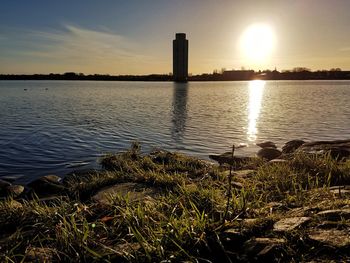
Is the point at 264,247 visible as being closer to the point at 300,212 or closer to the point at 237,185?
the point at 300,212

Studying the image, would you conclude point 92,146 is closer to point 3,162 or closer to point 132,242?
point 3,162

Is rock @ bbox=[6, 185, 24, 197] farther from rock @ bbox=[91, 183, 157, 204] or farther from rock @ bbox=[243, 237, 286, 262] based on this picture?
rock @ bbox=[243, 237, 286, 262]

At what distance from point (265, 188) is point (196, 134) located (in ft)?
51.9

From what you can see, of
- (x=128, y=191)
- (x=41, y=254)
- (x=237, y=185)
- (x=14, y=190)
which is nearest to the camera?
(x=41, y=254)

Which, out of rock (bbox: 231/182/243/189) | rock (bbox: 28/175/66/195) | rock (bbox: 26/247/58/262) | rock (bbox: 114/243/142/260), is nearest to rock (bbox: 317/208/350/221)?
rock (bbox: 114/243/142/260)

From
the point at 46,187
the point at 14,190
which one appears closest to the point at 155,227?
the point at 46,187

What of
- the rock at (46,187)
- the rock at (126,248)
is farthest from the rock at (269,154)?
the rock at (126,248)

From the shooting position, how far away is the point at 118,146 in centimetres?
1830

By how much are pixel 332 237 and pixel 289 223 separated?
1.91ft

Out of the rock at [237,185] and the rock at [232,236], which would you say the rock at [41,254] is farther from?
the rock at [237,185]

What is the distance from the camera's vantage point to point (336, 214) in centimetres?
408

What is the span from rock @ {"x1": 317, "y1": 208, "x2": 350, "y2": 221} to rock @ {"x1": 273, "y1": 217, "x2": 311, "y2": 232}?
241mm

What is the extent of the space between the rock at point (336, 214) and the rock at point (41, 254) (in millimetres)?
3722

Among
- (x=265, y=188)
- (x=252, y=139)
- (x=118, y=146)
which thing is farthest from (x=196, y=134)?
(x=265, y=188)
